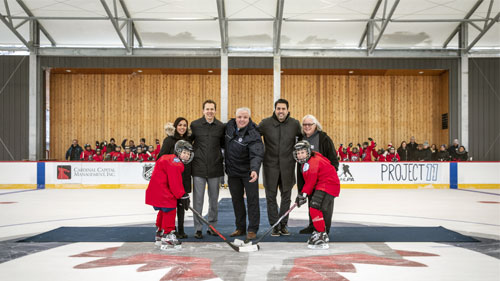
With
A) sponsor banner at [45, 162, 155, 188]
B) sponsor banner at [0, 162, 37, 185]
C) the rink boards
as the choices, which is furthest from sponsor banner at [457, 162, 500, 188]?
sponsor banner at [0, 162, 37, 185]

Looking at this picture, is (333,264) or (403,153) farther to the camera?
(403,153)

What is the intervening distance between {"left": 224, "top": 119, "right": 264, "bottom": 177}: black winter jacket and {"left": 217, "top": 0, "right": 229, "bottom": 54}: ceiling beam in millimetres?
10252

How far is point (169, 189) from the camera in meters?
4.57

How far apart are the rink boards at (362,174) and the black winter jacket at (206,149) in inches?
354

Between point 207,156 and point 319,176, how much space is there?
58.2 inches

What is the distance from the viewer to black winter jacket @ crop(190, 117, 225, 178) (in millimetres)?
5266

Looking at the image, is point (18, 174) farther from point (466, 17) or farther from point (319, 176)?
point (466, 17)

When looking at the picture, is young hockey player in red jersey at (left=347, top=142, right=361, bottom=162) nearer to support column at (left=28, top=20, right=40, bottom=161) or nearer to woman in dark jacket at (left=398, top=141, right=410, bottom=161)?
woman in dark jacket at (left=398, top=141, right=410, bottom=161)

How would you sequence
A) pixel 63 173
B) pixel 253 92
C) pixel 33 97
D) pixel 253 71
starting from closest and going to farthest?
pixel 63 173
pixel 33 97
pixel 253 71
pixel 253 92

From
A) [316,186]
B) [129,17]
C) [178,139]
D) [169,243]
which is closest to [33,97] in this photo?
[129,17]

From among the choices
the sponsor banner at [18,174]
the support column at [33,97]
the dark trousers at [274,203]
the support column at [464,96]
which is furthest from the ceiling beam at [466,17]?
the support column at [33,97]

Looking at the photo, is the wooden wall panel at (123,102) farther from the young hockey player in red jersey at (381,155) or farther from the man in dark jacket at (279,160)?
the man in dark jacket at (279,160)

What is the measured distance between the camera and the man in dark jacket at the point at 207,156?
17.3 ft

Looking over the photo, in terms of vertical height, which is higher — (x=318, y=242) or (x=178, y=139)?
(x=178, y=139)
